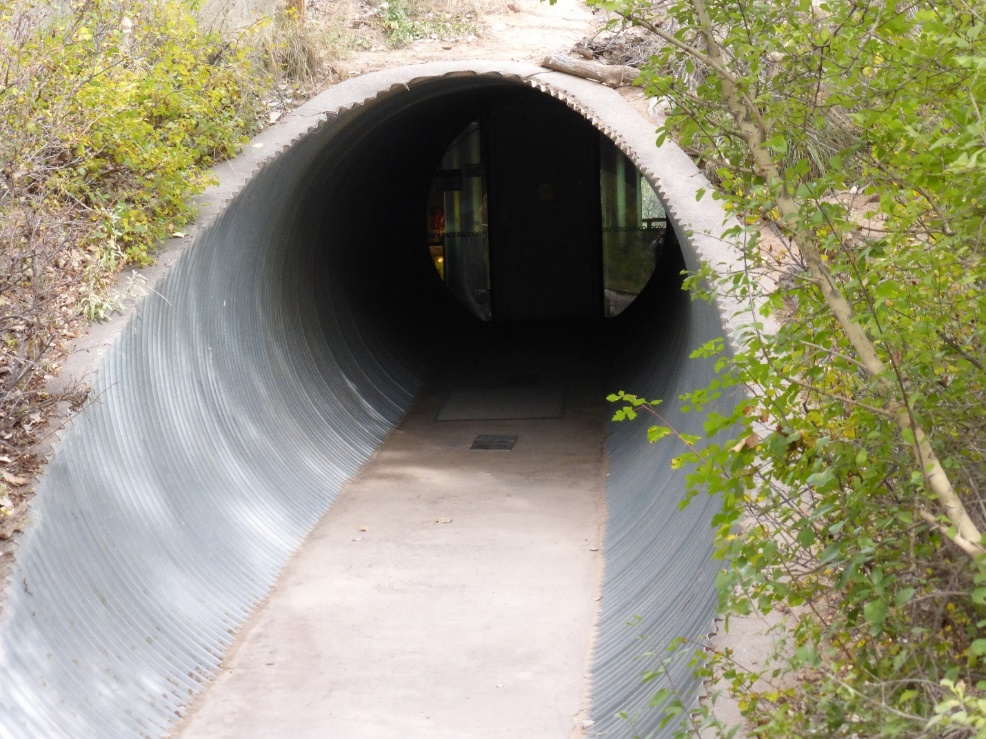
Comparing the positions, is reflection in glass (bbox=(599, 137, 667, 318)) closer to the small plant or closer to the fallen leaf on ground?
the small plant

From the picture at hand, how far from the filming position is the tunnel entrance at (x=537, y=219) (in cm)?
1656

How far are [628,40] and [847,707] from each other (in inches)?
376

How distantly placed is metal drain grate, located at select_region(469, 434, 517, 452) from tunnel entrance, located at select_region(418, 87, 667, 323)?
5.96m

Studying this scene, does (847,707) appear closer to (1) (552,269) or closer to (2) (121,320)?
(2) (121,320)

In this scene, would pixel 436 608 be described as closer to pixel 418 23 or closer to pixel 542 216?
pixel 418 23

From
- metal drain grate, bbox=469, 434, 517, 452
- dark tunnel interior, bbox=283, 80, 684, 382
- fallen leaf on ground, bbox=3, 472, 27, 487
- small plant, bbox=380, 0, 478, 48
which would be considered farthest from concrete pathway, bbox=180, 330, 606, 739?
small plant, bbox=380, 0, 478, 48

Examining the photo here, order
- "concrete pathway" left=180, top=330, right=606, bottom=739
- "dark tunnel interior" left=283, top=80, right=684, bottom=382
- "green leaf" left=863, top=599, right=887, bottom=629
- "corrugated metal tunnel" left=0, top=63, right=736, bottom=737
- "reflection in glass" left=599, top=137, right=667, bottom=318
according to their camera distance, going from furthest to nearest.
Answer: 1. "reflection in glass" left=599, top=137, right=667, bottom=318
2. "dark tunnel interior" left=283, top=80, right=684, bottom=382
3. "concrete pathway" left=180, top=330, right=606, bottom=739
4. "corrugated metal tunnel" left=0, top=63, right=736, bottom=737
5. "green leaf" left=863, top=599, right=887, bottom=629

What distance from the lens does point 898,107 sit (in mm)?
3086

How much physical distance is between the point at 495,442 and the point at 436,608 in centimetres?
382

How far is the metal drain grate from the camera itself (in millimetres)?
10383

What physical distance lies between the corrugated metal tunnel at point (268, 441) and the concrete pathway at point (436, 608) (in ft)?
0.62

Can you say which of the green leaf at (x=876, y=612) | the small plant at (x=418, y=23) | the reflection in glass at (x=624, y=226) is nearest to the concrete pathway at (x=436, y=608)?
the green leaf at (x=876, y=612)

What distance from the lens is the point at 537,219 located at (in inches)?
663

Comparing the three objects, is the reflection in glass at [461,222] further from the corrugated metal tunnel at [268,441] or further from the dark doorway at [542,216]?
the corrugated metal tunnel at [268,441]
